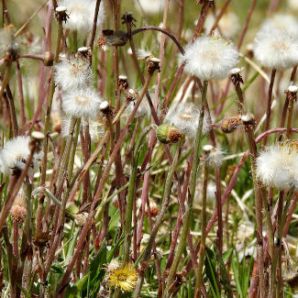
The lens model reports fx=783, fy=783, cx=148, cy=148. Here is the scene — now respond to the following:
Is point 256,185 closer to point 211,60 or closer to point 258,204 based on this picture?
point 258,204

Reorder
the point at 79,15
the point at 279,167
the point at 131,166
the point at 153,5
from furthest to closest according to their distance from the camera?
the point at 153,5, the point at 79,15, the point at 131,166, the point at 279,167

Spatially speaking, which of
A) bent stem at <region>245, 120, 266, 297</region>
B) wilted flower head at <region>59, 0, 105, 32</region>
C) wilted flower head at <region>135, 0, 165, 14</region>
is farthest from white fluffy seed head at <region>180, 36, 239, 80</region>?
wilted flower head at <region>135, 0, 165, 14</region>

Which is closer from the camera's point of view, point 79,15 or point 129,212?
point 129,212

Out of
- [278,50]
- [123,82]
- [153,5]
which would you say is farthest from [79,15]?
[153,5]

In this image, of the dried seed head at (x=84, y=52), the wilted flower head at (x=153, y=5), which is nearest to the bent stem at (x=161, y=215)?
the dried seed head at (x=84, y=52)

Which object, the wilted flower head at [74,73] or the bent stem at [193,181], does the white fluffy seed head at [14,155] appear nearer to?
the wilted flower head at [74,73]

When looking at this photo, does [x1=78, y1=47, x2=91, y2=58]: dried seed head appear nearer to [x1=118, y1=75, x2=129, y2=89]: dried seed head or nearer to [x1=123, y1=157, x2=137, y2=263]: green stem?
[x1=118, y1=75, x2=129, y2=89]: dried seed head
